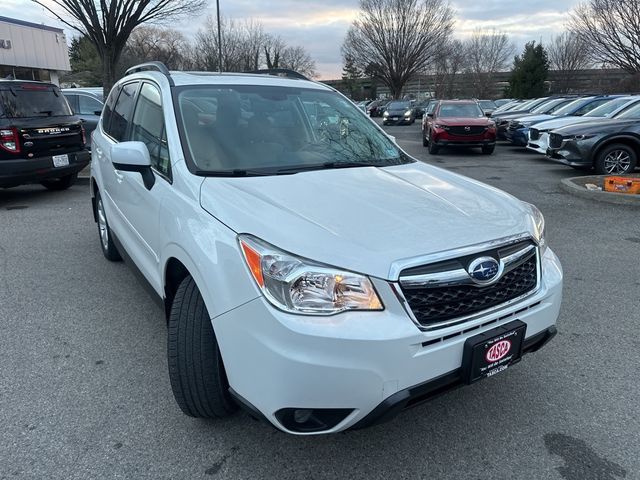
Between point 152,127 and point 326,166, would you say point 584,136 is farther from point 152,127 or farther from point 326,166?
point 152,127

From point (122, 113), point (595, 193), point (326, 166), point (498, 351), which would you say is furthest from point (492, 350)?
point (595, 193)

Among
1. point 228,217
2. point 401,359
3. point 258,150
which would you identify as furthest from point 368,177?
point 401,359

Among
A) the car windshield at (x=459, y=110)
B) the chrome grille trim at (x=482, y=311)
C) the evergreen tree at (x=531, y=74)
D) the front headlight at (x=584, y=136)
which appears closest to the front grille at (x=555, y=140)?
the front headlight at (x=584, y=136)

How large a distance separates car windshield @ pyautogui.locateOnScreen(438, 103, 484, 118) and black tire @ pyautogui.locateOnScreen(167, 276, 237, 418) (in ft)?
45.7

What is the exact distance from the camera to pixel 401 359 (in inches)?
76.4

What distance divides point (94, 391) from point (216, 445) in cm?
95

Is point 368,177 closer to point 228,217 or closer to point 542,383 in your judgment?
point 228,217

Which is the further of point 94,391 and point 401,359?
point 94,391

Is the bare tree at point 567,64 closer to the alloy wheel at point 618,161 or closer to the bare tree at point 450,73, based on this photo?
the bare tree at point 450,73

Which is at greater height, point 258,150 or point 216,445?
point 258,150

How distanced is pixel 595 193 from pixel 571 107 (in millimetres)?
8100

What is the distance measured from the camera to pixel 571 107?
14.8 m

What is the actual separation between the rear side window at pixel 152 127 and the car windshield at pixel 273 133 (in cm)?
18

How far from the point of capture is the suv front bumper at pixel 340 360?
1886 millimetres
